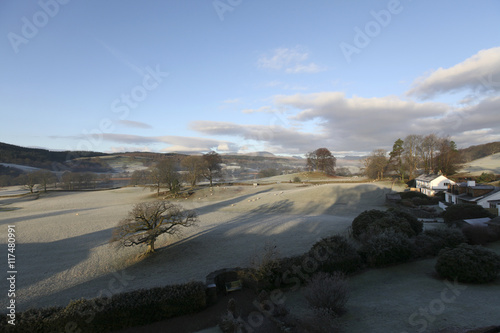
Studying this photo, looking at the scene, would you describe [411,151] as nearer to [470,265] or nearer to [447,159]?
[447,159]

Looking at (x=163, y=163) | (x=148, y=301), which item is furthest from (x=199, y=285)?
(x=163, y=163)

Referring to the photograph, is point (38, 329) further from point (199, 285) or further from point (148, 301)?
point (199, 285)

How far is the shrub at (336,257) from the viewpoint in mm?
10156

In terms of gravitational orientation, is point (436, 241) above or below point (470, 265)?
below

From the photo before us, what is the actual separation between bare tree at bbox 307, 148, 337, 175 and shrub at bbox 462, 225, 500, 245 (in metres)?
64.2

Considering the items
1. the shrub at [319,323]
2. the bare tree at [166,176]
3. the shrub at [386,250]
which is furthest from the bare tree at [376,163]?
the shrub at [319,323]

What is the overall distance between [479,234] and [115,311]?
17.6 m

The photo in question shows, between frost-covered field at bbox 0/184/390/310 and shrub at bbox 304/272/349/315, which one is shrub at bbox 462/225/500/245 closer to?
frost-covered field at bbox 0/184/390/310

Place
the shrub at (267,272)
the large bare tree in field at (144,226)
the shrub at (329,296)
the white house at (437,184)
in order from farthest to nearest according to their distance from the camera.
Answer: the white house at (437,184), the large bare tree in field at (144,226), the shrub at (267,272), the shrub at (329,296)

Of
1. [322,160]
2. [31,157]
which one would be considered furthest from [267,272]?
[31,157]

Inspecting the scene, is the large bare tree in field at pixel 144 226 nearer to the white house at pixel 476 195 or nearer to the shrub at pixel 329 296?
the shrub at pixel 329 296

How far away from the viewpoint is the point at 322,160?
253 feet

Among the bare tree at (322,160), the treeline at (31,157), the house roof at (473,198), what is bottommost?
the house roof at (473,198)

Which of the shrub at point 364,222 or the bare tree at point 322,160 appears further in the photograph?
the bare tree at point 322,160
